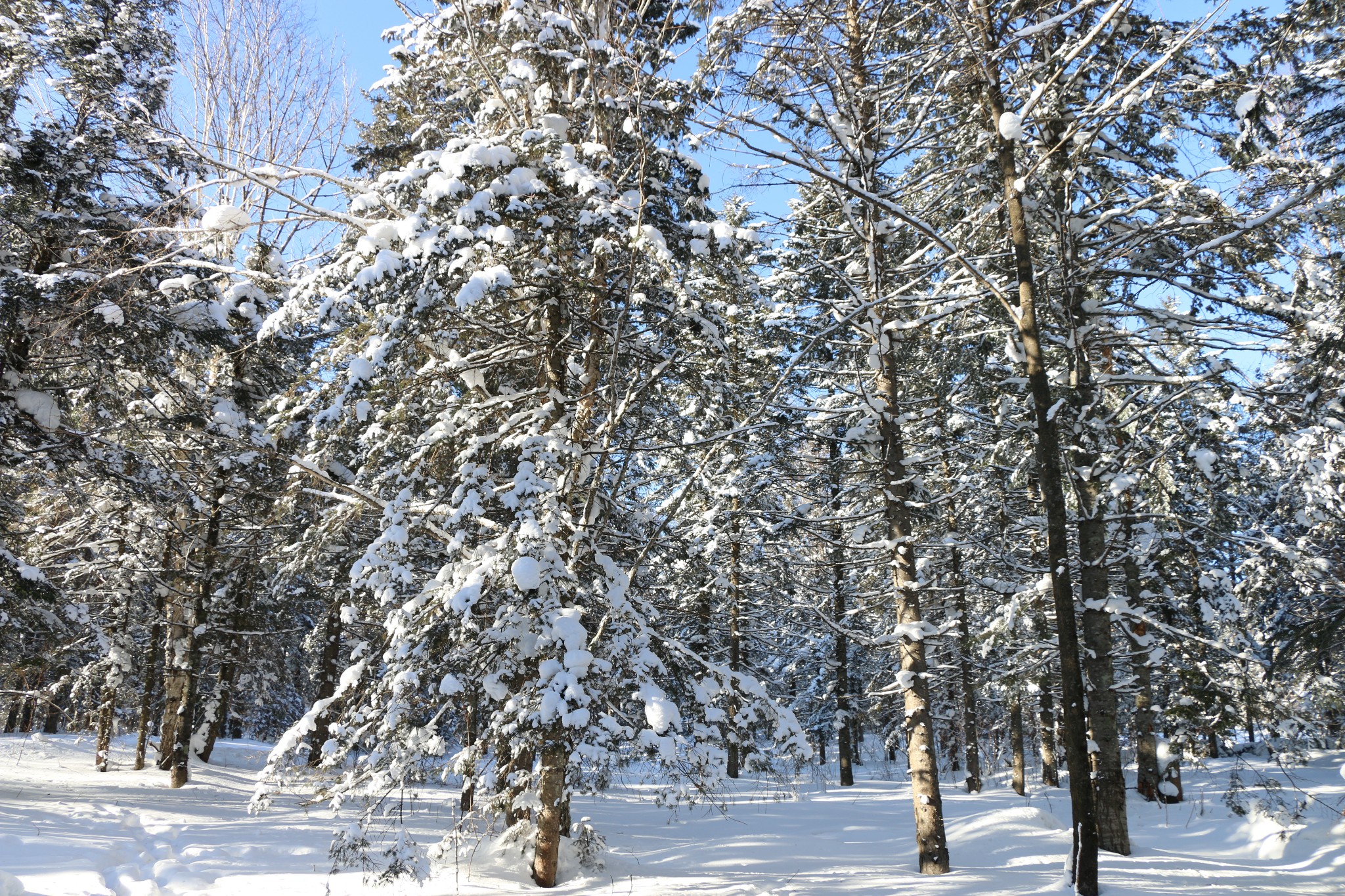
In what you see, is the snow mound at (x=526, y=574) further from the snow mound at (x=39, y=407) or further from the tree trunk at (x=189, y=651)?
the tree trunk at (x=189, y=651)

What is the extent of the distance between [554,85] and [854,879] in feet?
32.7

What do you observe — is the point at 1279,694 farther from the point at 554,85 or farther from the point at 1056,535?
the point at 554,85

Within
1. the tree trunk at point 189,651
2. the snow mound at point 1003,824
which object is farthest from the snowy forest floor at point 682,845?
the tree trunk at point 189,651

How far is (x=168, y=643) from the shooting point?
49.9 ft

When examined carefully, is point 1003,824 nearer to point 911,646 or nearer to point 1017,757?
point 911,646

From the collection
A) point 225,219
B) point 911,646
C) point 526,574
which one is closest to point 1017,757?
point 911,646

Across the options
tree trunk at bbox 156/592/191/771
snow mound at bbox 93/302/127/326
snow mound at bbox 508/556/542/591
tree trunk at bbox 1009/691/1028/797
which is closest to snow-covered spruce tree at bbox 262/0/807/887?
snow mound at bbox 508/556/542/591

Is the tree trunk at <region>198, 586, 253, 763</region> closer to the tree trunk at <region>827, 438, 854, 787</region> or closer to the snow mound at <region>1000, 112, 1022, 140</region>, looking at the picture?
the tree trunk at <region>827, 438, 854, 787</region>

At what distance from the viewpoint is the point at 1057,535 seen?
662 centimetres

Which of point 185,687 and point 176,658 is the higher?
point 176,658

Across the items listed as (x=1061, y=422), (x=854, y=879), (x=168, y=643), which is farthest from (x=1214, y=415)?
(x=168, y=643)

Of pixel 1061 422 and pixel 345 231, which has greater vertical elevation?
pixel 345 231

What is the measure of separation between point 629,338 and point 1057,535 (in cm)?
510

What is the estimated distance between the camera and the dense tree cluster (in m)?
6.80
